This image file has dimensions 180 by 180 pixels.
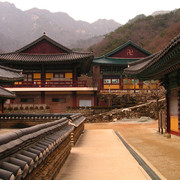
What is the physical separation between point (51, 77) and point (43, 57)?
2924 millimetres

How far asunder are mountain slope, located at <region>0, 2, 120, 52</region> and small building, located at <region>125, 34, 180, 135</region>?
344ft

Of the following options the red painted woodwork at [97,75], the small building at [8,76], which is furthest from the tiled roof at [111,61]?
the small building at [8,76]

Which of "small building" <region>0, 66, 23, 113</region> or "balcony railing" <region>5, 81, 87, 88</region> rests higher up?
"balcony railing" <region>5, 81, 87, 88</region>

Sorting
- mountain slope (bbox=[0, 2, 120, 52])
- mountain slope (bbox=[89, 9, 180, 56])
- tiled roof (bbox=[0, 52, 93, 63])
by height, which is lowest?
tiled roof (bbox=[0, 52, 93, 63])

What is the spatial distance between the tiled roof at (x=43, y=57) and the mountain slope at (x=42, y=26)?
8271 centimetres

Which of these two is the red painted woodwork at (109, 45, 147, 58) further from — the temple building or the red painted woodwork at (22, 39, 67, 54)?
the red painted woodwork at (22, 39, 67, 54)

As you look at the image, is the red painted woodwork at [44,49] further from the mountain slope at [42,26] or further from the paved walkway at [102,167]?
the mountain slope at [42,26]

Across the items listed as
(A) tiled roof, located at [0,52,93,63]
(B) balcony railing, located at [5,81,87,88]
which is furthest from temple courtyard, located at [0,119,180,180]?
(B) balcony railing, located at [5,81,87,88]

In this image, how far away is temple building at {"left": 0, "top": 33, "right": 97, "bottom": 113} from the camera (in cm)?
2983

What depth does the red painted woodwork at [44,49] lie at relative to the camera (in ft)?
108

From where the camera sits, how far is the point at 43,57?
31.5m

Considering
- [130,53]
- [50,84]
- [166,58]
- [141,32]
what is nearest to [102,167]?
[166,58]

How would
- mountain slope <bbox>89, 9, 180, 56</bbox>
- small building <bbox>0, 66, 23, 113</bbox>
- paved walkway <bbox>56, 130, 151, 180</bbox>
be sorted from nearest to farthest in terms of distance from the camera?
paved walkway <bbox>56, 130, 151, 180</bbox>
small building <bbox>0, 66, 23, 113</bbox>
mountain slope <bbox>89, 9, 180, 56</bbox>

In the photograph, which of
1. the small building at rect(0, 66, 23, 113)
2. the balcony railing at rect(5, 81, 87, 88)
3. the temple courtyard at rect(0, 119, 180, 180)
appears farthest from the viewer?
the balcony railing at rect(5, 81, 87, 88)
